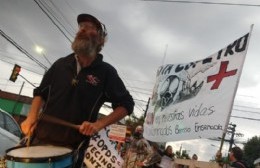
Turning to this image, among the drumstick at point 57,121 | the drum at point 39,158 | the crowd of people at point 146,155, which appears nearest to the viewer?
the drum at point 39,158

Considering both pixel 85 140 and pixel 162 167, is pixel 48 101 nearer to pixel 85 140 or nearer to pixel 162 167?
pixel 85 140

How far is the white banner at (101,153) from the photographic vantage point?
10719 mm

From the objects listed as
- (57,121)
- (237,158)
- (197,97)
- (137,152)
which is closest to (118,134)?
(137,152)

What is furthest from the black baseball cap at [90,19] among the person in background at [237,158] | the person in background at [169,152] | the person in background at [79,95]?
the person in background at [169,152]

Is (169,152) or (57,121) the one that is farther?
(169,152)

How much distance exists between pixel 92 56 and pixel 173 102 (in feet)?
21.0

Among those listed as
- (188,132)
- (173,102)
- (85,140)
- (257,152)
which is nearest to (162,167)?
(173,102)

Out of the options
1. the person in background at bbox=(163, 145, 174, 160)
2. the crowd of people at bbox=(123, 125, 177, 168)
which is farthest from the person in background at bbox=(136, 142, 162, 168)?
the person in background at bbox=(163, 145, 174, 160)

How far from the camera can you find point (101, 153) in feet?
35.5

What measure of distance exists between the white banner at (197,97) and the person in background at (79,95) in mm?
3943

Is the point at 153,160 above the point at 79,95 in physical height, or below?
below

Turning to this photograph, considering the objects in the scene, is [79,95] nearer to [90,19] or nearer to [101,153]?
[90,19]

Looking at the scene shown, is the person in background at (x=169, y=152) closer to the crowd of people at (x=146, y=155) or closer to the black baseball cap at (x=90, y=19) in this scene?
the crowd of people at (x=146, y=155)

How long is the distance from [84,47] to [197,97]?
17.8ft
